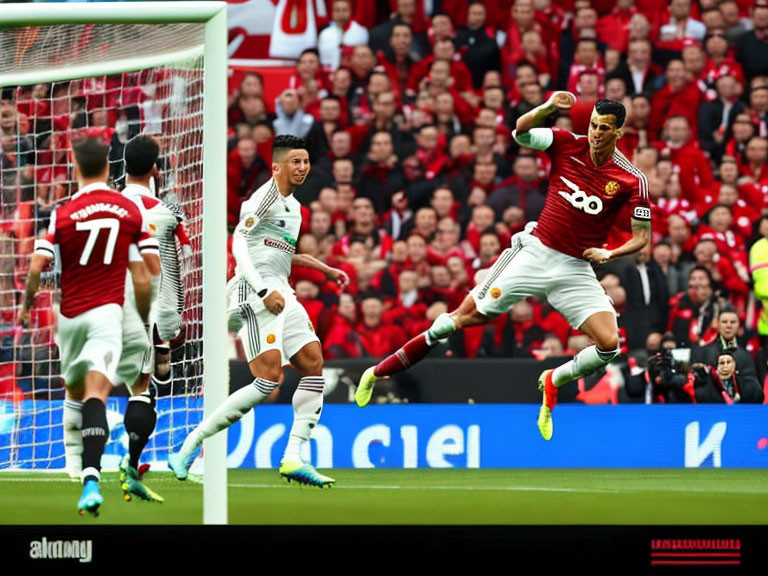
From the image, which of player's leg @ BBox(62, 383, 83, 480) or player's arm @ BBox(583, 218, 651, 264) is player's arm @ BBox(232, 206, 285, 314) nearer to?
player's leg @ BBox(62, 383, 83, 480)

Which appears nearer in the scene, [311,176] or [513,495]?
[513,495]

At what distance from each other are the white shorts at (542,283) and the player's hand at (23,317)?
2.08 m

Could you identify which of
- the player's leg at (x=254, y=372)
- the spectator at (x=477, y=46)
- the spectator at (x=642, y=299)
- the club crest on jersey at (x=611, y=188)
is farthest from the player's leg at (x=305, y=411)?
the spectator at (x=477, y=46)

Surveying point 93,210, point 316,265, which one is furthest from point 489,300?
point 93,210

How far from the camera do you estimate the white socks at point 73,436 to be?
6016mm

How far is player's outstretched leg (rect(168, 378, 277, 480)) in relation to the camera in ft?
19.9

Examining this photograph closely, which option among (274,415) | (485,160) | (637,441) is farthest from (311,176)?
(637,441)

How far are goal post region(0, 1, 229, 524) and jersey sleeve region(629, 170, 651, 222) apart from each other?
1.84 meters

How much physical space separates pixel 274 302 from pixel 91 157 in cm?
108

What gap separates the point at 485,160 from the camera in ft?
30.9

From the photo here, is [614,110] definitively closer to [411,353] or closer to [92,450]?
[411,353]

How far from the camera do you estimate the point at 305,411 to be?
21.7ft
